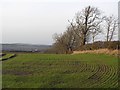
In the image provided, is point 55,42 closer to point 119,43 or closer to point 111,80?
point 119,43

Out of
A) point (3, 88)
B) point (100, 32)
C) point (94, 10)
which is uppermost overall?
point (94, 10)

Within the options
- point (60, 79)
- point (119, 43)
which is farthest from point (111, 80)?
point (119, 43)

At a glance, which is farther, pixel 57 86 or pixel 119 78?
pixel 119 78

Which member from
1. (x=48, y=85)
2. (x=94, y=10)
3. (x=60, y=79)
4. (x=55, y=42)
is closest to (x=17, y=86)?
(x=48, y=85)

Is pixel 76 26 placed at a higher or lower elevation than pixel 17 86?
higher

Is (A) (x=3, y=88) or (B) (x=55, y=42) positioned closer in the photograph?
(A) (x=3, y=88)

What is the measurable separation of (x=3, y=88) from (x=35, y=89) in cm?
200

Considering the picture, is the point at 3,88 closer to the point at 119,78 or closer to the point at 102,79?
the point at 102,79

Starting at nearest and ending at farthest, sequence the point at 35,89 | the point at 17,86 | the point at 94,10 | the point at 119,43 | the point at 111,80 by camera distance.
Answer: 1. the point at 35,89
2. the point at 17,86
3. the point at 111,80
4. the point at 119,43
5. the point at 94,10

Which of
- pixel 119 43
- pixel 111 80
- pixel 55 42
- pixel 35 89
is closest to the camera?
pixel 35 89

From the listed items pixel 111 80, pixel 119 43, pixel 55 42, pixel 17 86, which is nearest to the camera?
pixel 17 86

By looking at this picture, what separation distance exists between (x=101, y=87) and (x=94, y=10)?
50298 millimetres

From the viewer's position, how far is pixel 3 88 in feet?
46.2

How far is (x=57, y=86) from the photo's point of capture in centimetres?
1428
